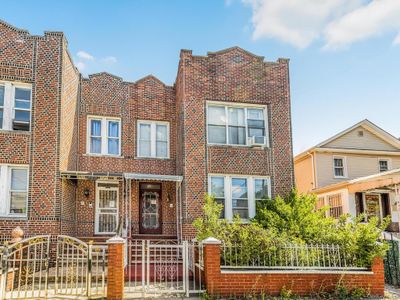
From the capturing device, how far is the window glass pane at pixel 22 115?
13.4 m

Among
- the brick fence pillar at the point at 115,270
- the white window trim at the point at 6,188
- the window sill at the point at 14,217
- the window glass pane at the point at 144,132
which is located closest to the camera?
the brick fence pillar at the point at 115,270

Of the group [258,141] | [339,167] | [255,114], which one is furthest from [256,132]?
[339,167]

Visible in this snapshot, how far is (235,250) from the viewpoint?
981 cm

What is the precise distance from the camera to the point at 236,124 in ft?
50.9

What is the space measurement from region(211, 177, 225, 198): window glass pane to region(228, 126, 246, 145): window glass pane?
169 cm

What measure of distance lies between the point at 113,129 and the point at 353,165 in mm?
14768

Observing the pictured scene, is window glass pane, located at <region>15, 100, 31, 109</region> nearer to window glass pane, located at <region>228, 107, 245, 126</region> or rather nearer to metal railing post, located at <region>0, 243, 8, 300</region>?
metal railing post, located at <region>0, 243, 8, 300</region>

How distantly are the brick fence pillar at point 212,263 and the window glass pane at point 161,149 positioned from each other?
7384mm

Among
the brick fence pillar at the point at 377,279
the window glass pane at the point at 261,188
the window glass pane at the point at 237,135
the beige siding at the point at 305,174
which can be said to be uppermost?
the window glass pane at the point at 237,135

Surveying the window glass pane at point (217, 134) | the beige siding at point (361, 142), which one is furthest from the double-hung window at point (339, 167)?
the window glass pane at point (217, 134)

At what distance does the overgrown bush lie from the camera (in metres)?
10.0

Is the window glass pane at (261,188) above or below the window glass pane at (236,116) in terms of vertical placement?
below

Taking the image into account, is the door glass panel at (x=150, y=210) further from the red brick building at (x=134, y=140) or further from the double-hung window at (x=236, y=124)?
the double-hung window at (x=236, y=124)

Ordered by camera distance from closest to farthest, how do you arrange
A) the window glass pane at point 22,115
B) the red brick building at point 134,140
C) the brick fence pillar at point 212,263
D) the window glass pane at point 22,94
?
the brick fence pillar at point 212,263 < the red brick building at point 134,140 < the window glass pane at point 22,115 < the window glass pane at point 22,94
